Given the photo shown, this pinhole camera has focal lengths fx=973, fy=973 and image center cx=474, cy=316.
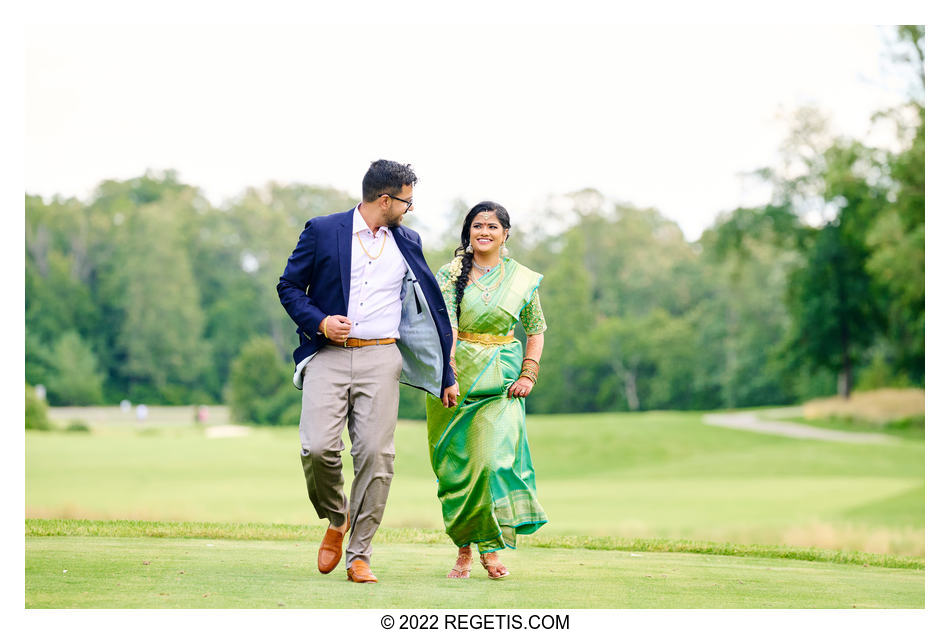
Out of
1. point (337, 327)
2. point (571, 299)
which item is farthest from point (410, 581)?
point (571, 299)

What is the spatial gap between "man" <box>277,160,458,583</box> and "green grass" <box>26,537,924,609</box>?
360 mm

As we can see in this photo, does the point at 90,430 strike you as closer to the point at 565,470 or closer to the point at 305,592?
the point at 565,470

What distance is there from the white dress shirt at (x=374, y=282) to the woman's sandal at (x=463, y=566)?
116 cm

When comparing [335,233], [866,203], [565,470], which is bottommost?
[565,470]

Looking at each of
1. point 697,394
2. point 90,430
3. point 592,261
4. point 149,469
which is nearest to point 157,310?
point 90,430

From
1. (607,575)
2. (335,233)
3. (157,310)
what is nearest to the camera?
(335,233)

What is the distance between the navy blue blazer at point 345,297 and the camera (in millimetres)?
4605

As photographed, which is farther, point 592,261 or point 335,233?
point 592,261

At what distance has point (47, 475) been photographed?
59.6ft

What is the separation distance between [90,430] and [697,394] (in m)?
17.6

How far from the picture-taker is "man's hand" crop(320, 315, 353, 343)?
4.46m

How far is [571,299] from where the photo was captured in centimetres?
2941

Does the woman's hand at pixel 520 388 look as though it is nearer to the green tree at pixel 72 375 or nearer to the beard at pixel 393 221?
the beard at pixel 393 221
